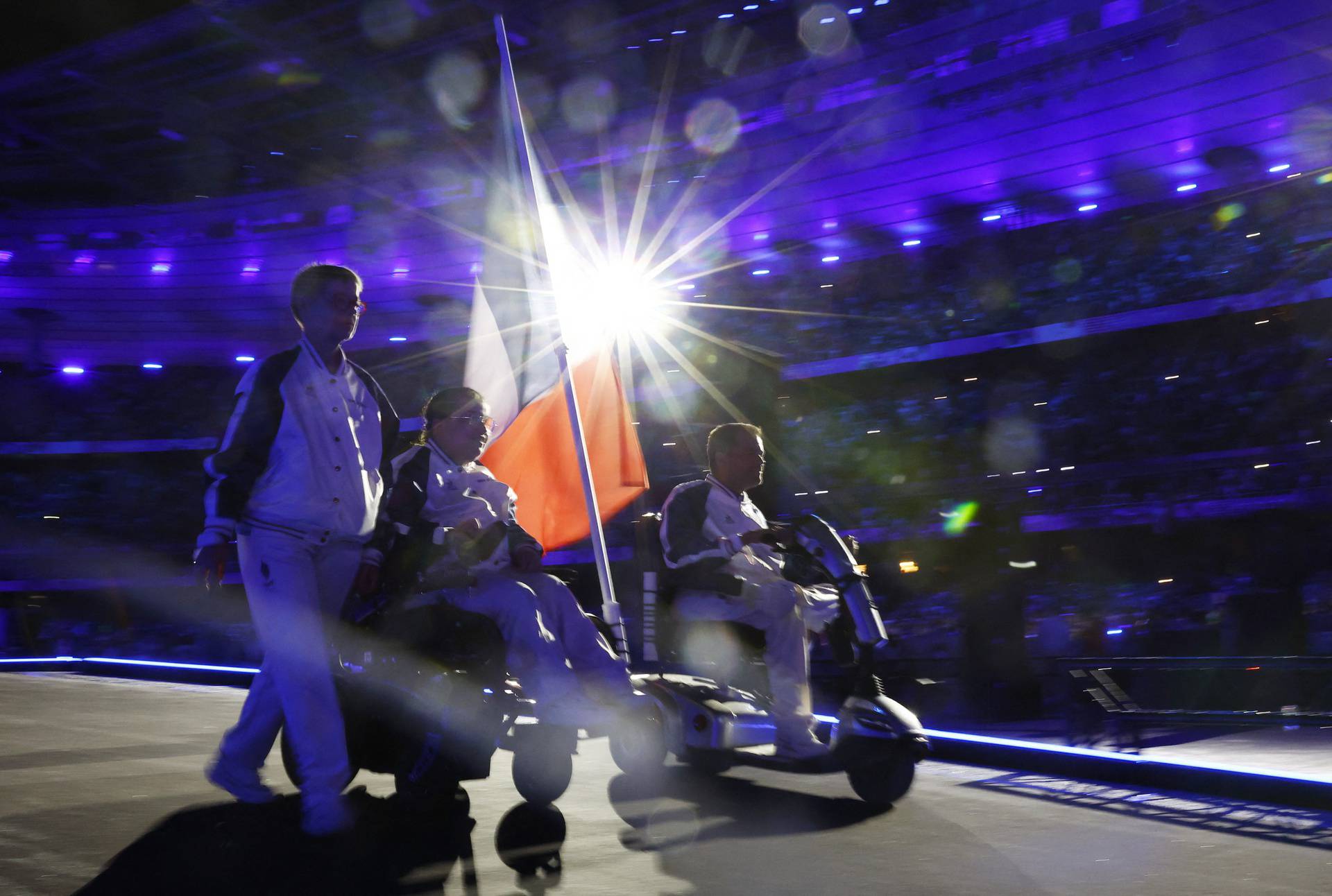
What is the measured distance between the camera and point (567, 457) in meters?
6.09

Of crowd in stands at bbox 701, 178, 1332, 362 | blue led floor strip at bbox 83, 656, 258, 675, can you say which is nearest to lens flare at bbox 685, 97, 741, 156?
crowd in stands at bbox 701, 178, 1332, 362

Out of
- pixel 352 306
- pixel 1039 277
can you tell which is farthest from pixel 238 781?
pixel 1039 277

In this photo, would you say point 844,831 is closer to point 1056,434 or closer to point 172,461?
point 1056,434

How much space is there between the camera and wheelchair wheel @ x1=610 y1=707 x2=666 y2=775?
4.22 m

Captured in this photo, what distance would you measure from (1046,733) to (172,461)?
25.0 meters

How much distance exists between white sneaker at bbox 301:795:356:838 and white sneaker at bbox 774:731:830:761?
179cm

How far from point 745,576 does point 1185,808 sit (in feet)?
6.10

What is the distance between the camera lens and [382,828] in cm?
372

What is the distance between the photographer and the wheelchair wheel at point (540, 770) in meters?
4.11

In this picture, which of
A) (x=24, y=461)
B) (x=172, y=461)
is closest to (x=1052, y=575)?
(x=172, y=461)

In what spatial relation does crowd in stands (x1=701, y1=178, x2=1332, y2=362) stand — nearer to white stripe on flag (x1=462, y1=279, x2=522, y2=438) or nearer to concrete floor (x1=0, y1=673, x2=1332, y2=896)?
white stripe on flag (x1=462, y1=279, x2=522, y2=438)

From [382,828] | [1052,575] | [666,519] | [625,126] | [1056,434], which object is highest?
[625,126]

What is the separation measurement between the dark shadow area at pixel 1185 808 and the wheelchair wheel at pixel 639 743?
1336mm

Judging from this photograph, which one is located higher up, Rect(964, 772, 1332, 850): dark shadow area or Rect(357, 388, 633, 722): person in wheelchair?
Rect(357, 388, 633, 722): person in wheelchair
